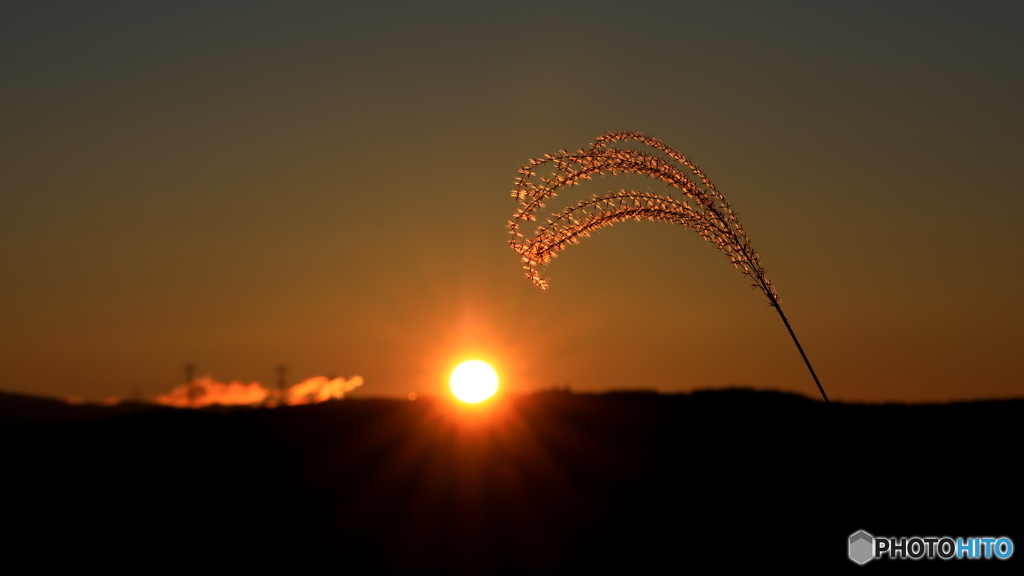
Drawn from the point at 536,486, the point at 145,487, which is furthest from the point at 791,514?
the point at 145,487

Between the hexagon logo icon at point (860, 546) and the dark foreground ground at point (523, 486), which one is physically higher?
the dark foreground ground at point (523, 486)

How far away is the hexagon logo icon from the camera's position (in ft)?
21.3

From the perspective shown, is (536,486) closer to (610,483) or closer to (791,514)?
(610,483)

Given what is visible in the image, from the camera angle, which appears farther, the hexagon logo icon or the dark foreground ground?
the dark foreground ground

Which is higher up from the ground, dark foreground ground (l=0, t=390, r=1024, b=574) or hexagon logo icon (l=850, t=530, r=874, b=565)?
dark foreground ground (l=0, t=390, r=1024, b=574)

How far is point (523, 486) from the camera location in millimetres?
8312

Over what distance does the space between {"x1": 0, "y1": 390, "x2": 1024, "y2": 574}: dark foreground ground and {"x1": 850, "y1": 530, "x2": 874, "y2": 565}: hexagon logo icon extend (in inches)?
2.5

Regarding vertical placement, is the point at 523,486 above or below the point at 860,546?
above

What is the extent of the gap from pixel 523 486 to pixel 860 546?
3122 mm

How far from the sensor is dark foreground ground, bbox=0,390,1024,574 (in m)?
6.94

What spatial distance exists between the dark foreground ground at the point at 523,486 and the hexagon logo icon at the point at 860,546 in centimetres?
6

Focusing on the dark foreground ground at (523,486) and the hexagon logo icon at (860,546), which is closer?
the hexagon logo icon at (860,546)

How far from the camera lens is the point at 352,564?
7.49 metres

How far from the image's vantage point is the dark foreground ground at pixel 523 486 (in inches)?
273
